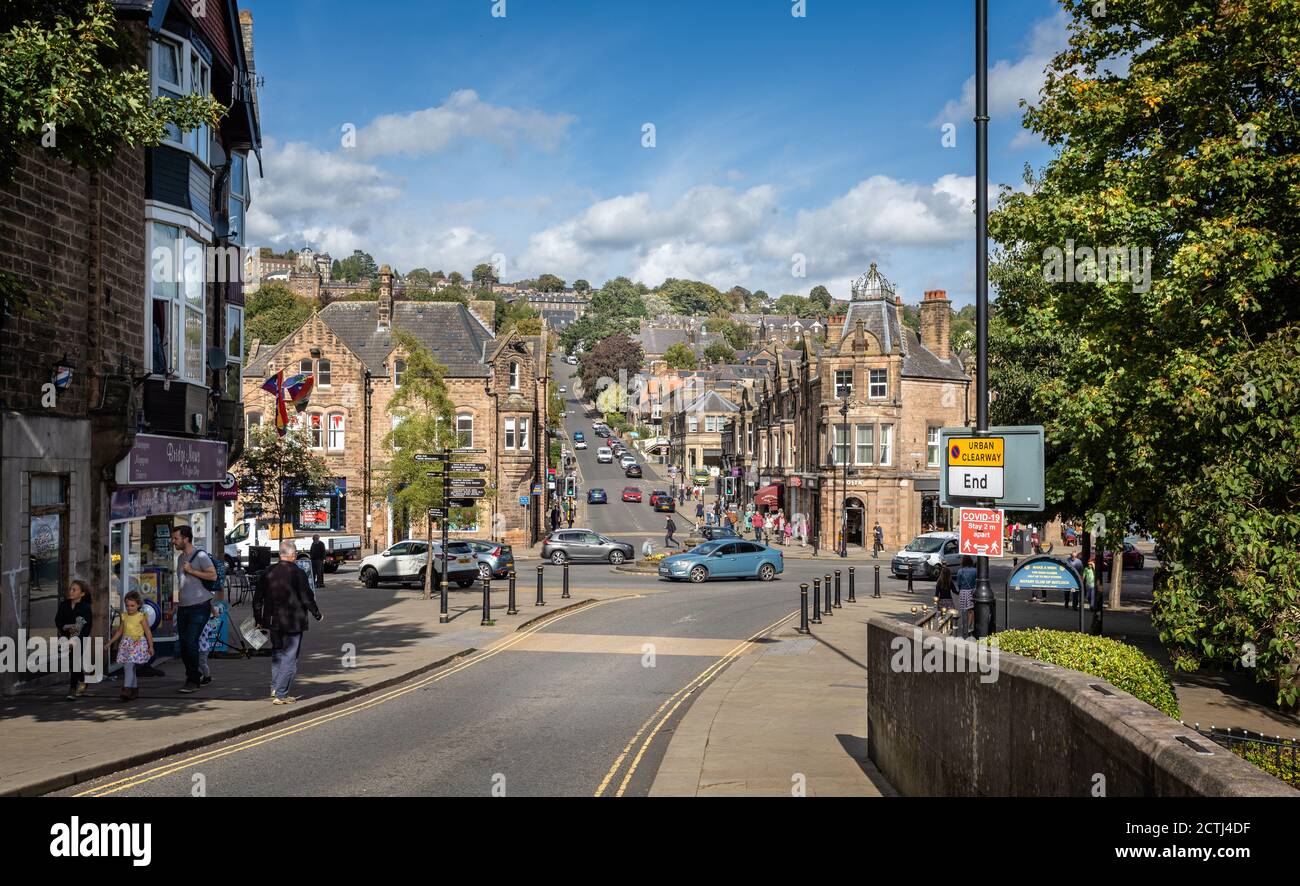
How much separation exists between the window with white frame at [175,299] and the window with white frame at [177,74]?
1.52 meters

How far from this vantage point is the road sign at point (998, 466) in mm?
12531

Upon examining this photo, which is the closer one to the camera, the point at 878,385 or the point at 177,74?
the point at 177,74

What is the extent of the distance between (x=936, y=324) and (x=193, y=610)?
52.5 meters

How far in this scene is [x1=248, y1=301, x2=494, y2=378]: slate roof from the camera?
59250mm

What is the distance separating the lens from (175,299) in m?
19.5

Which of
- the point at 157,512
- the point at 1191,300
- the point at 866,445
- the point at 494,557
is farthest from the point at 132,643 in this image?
the point at 866,445

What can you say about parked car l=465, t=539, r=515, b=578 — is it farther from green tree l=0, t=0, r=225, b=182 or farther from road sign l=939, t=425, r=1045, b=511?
green tree l=0, t=0, r=225, b=182

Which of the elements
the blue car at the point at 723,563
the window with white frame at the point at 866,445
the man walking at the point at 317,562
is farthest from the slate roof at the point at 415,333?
the man walking at the point at 317,562

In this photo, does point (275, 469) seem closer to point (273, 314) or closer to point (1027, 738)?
point (1027, 738)

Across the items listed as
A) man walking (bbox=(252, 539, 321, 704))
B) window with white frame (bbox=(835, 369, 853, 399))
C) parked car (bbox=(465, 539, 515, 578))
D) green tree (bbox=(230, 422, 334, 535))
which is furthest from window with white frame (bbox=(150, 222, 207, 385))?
window with white frame (bbox=(835, 369, 853, 399))

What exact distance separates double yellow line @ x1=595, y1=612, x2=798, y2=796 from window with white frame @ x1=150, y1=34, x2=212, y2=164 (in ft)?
39.2

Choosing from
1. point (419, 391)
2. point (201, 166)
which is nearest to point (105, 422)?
point (201, 166)

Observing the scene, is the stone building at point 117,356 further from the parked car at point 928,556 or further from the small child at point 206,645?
the parked car at point 928,556
